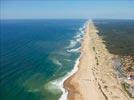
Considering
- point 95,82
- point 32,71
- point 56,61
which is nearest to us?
point 95,82

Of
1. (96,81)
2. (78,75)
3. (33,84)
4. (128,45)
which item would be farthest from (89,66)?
(128,45)

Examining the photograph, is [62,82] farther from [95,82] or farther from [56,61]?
[56,61]

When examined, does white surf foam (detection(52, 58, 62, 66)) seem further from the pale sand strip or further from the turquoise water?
the pale sand strip

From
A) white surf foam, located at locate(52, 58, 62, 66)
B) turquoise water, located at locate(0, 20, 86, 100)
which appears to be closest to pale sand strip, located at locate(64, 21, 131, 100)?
turquoise water, located at locate(0, 20, 86, 100)

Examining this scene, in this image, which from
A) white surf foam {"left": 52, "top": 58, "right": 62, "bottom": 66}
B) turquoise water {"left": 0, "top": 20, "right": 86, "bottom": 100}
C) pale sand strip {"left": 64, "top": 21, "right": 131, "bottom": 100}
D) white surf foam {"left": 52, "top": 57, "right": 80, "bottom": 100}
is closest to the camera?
pale sand strip {"left": 64, "top": 21, "right": 131, "bottom": 100}

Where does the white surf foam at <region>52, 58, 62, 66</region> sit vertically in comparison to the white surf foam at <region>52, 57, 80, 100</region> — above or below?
above

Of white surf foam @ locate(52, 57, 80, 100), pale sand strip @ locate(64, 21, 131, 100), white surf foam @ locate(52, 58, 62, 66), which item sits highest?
pale sand strip @ locate(64, 21, 131, 100)

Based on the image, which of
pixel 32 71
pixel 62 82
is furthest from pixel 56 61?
pixel 62 82

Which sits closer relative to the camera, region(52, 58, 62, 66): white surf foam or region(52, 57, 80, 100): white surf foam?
region(52, 57, 80, 100): white surf foam

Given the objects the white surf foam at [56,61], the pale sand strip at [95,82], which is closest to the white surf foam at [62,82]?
the pale sand strip at [95,82]
